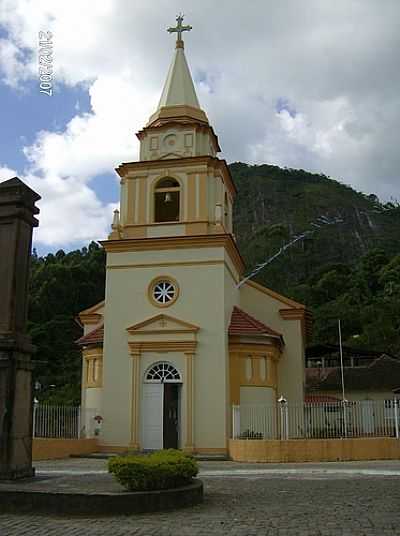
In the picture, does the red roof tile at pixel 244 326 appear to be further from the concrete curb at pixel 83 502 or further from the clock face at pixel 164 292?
the concrete curb at pixel 83 502

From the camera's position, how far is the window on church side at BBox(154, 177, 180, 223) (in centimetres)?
2480

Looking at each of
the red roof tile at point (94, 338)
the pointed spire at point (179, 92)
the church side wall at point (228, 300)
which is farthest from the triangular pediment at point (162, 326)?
the pointed spire at point (179, 92)

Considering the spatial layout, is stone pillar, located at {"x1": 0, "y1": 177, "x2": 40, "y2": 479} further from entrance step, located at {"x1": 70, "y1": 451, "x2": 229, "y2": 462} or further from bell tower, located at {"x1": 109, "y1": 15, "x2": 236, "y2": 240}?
bell tower, located at {"x1": 109, "y1": 15, "x2": 236, "y2": 240}

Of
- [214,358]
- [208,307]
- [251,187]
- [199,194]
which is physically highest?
[251,187]

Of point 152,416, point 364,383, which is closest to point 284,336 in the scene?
point 152,416

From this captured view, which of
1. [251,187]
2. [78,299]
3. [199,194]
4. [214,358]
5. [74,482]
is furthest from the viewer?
[251,187]

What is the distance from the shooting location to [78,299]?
58.2 meters

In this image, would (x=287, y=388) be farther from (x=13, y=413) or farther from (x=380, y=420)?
(x=13, y=413)

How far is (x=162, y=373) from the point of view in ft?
74.7

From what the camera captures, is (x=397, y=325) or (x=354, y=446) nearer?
(x=354, y=446)

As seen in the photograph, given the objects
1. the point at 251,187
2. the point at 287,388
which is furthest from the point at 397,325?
the point at 251,187

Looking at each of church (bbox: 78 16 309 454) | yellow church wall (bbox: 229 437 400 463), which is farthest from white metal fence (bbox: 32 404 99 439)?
yellow church wall (bbox: 229 437 400 463)

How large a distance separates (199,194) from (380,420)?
10393mm

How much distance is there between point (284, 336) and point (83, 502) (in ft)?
62.0
